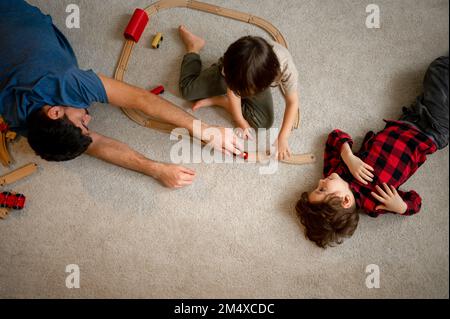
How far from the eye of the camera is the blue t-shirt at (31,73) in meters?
0.99

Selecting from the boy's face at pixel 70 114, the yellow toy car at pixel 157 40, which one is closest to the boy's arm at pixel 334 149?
the yellow toy car at pixel 157 40

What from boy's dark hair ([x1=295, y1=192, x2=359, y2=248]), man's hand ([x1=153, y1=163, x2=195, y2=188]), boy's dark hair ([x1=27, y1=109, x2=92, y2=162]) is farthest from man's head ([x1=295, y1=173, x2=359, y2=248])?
boy's dark hair ([x1=27, y1=109, x2=92, y2=162])

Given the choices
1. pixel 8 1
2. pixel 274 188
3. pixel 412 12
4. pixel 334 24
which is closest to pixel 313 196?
pixel 274 188

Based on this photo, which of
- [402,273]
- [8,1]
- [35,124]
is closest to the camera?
[35,124]

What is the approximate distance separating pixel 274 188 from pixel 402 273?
1.75 feet

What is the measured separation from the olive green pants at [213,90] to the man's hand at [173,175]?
26 centimetres

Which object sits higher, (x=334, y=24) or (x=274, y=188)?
(x=334, y=24)

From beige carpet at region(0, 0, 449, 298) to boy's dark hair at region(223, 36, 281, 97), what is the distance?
1.17 feet

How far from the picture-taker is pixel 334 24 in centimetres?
133

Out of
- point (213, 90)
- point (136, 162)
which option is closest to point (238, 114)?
point (213, 90)

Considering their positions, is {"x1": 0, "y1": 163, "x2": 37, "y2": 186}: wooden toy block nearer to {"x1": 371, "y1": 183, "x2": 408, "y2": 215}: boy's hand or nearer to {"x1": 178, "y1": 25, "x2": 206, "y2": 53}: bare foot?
{"x1": 178, "y1": 25, "x2": 206, "y2": 53}: bare foot

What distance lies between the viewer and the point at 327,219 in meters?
1.13

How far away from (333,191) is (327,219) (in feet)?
0.30

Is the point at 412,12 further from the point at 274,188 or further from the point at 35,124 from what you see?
the point at 35,124
